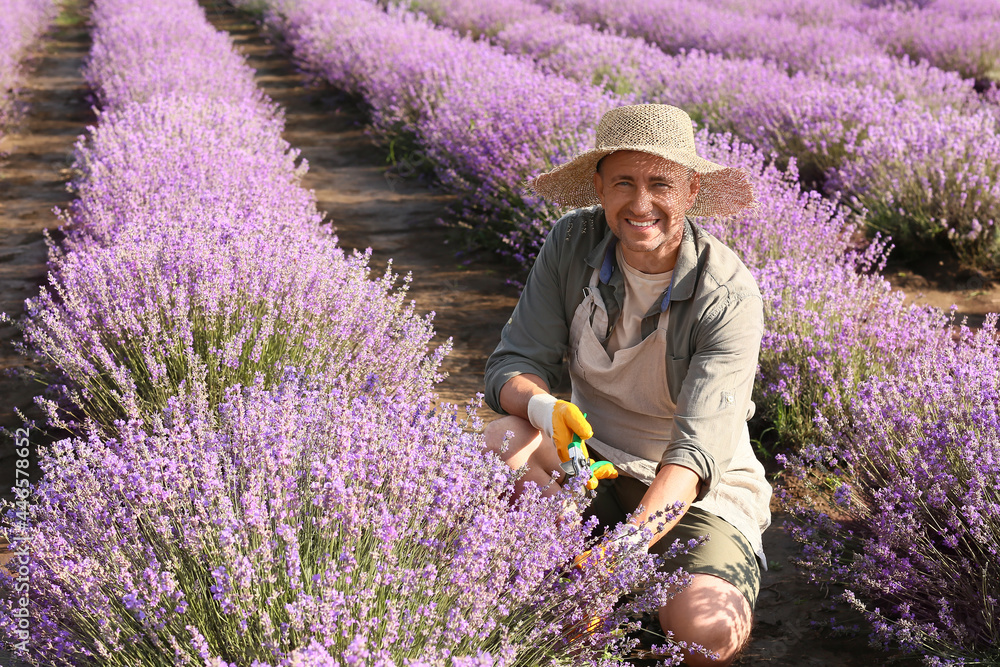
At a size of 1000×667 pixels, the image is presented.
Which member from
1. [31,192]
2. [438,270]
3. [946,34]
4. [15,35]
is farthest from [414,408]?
[15,35]

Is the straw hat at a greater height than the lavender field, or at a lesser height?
greater

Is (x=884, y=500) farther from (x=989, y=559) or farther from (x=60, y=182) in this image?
(x=60, y=182)

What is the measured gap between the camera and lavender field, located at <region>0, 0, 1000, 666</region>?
1.56 meters

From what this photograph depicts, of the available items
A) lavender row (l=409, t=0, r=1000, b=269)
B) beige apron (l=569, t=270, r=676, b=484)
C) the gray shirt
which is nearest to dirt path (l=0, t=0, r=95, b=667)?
the gray shirt

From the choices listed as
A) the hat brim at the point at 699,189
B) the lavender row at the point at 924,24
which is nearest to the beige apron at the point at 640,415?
the hat brim at the point at 699,189

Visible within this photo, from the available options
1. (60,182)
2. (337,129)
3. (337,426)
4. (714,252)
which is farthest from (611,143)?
(337,129)

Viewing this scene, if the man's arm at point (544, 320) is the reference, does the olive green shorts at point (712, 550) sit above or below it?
below

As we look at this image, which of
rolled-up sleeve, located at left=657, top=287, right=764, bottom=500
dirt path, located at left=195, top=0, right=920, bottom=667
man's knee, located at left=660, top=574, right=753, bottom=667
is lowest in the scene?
dirt path, located at left=195, top=0, right=920, bottom=667

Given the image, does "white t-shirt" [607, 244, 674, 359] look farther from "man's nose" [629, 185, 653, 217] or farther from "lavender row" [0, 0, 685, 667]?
"lavender row" [0, 0, 685, 667]

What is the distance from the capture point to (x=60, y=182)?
6.61 meters

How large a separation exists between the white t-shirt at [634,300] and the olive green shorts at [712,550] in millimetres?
398

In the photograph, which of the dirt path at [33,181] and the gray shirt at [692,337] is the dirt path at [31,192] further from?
the gray shirt at [692,337]

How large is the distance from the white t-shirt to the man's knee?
0.65 meters

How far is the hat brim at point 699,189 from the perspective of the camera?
89.0 inches
